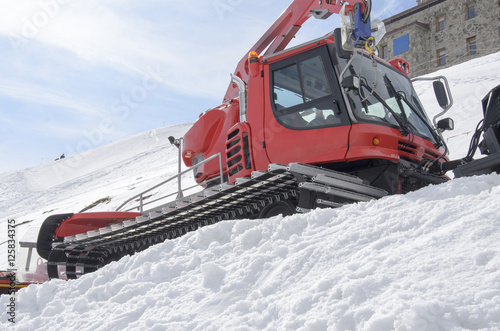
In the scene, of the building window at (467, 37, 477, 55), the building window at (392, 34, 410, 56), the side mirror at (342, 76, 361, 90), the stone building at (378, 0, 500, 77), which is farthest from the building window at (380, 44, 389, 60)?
the side mirror at (342, 76, 361, 90)

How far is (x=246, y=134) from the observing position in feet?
22.5

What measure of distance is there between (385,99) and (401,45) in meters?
30.3

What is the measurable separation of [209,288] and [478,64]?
25.1m

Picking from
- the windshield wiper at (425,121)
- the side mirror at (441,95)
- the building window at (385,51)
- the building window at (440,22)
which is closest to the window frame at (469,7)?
the building window at (440,22)

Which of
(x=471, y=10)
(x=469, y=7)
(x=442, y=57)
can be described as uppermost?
(x=469, y=7)

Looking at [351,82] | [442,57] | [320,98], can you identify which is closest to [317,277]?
[351,82]

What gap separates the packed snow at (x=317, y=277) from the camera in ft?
8.81

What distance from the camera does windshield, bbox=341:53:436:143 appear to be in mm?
6043

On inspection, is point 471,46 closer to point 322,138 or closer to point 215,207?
point 322,138

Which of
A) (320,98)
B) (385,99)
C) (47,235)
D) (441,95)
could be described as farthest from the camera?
(47,235)

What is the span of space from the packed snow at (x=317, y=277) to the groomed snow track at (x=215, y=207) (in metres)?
1.10

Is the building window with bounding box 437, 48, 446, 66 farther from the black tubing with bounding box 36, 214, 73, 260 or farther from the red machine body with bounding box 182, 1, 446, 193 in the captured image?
the black tubing with bounding box 36, 214, 73, 260

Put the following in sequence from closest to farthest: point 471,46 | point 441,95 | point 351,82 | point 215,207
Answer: point 351,82 < point 441,95 < point 215,207 < point 471,46

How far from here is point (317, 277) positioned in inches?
132
